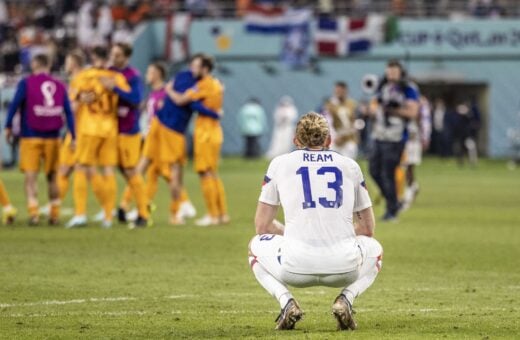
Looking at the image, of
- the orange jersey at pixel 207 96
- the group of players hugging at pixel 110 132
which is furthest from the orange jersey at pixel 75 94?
the orange jersey at pixel 207 96

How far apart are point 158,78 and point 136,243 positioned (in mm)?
4319

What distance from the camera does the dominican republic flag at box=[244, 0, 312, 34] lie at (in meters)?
51.6

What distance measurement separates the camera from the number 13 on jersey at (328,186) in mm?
10086

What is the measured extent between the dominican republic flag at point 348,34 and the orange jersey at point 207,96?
102ft

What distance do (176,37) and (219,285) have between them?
38.2 meters

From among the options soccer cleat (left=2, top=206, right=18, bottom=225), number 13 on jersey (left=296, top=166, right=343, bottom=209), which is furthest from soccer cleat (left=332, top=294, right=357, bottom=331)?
soccer cleat (left=2, top=206, right=18, bottom=225)

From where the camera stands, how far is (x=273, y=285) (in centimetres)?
1027

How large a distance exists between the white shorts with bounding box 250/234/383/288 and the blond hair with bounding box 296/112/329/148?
0.71 m

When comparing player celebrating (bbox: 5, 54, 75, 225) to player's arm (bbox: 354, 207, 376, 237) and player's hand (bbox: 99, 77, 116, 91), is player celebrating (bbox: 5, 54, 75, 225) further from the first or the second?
player's arm (bbox: 354, 207, 376, 237)

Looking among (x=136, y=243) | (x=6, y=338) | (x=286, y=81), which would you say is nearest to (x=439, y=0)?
(x=286, y=81)

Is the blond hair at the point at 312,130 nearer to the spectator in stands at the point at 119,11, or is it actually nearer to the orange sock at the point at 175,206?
the orange sock at the point at 175,206

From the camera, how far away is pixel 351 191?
10.2 metres

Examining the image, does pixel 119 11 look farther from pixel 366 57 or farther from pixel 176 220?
pixel 176 220

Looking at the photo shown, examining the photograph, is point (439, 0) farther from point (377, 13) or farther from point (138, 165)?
point (138, 165)
